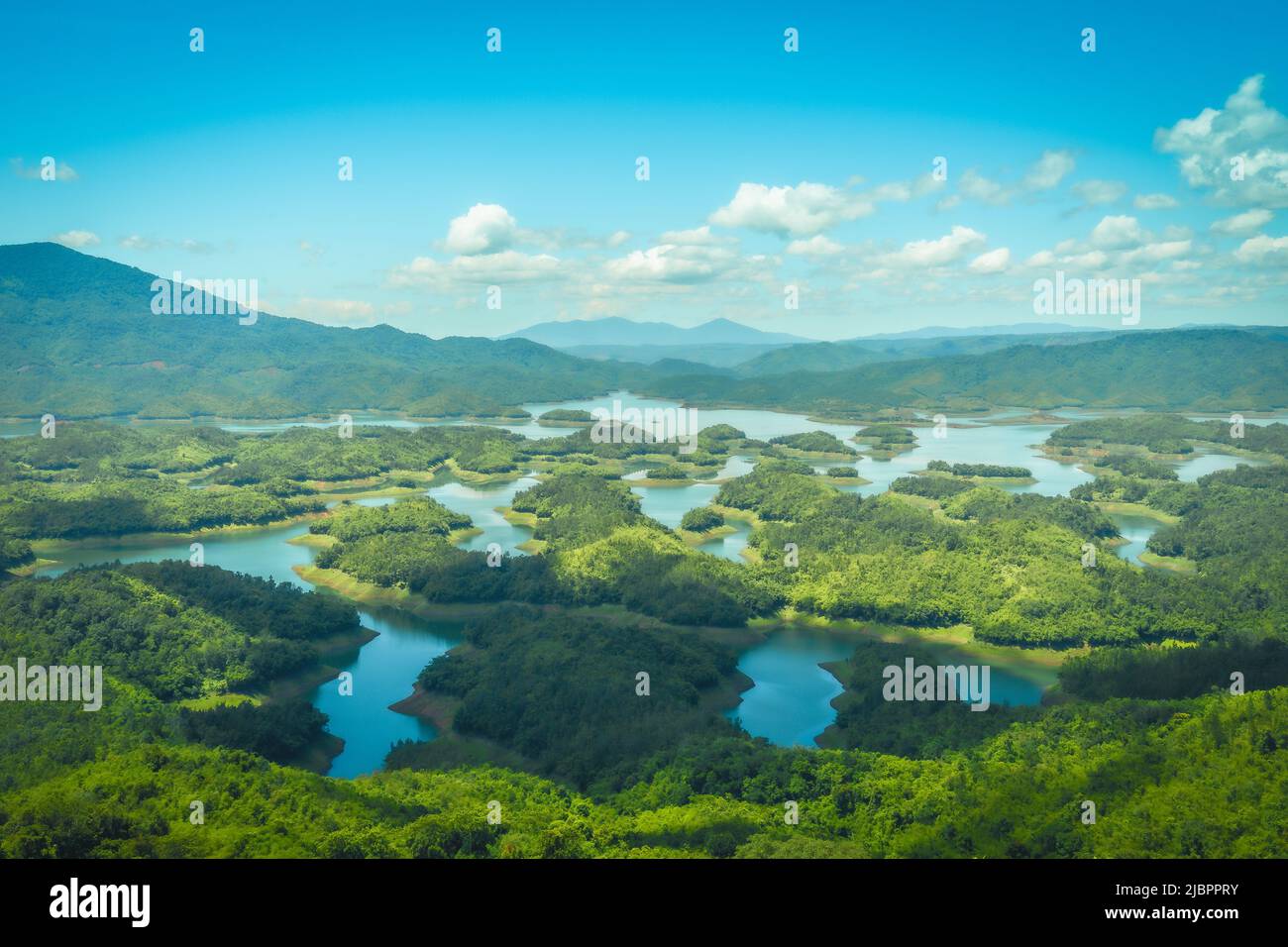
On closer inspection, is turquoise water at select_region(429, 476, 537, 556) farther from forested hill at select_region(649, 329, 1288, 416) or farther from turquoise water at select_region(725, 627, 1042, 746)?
forested hill at select_region(649, 329, 1288, 416)

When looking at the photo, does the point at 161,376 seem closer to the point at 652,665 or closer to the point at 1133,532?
the point at 1133,532

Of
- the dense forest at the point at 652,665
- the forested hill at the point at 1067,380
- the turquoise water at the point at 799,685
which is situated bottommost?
the turquoise water at the point at 799,685

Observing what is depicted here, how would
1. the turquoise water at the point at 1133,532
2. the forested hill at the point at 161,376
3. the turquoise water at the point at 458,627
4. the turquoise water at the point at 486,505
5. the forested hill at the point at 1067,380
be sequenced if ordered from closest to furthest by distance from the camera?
the turquoise water at the point at 458,627 → the turquoise water at the point at 1133,532 → the turquoise water at the point at 486,505 → the forested hill at the point at 1067,380 → the forested hill at the point at 161,376

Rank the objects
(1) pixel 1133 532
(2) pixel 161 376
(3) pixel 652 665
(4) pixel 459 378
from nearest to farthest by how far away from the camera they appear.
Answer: (3) pixel 652 665 < (1) pixel 1133 532 < (2) pixel 161 376 < (4) pixel 459 378

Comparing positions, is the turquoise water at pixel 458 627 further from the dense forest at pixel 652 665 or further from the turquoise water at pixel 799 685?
the dense forest at pixel 652 665

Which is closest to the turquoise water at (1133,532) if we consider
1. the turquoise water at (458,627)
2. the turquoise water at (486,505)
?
the turquoise water at (458,627)

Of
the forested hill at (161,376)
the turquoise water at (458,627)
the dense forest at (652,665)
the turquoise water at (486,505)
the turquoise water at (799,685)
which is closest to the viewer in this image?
the dense forest at (652,665)

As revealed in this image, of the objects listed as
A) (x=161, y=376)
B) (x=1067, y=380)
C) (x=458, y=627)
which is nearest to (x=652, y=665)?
(x=458, y=627)
